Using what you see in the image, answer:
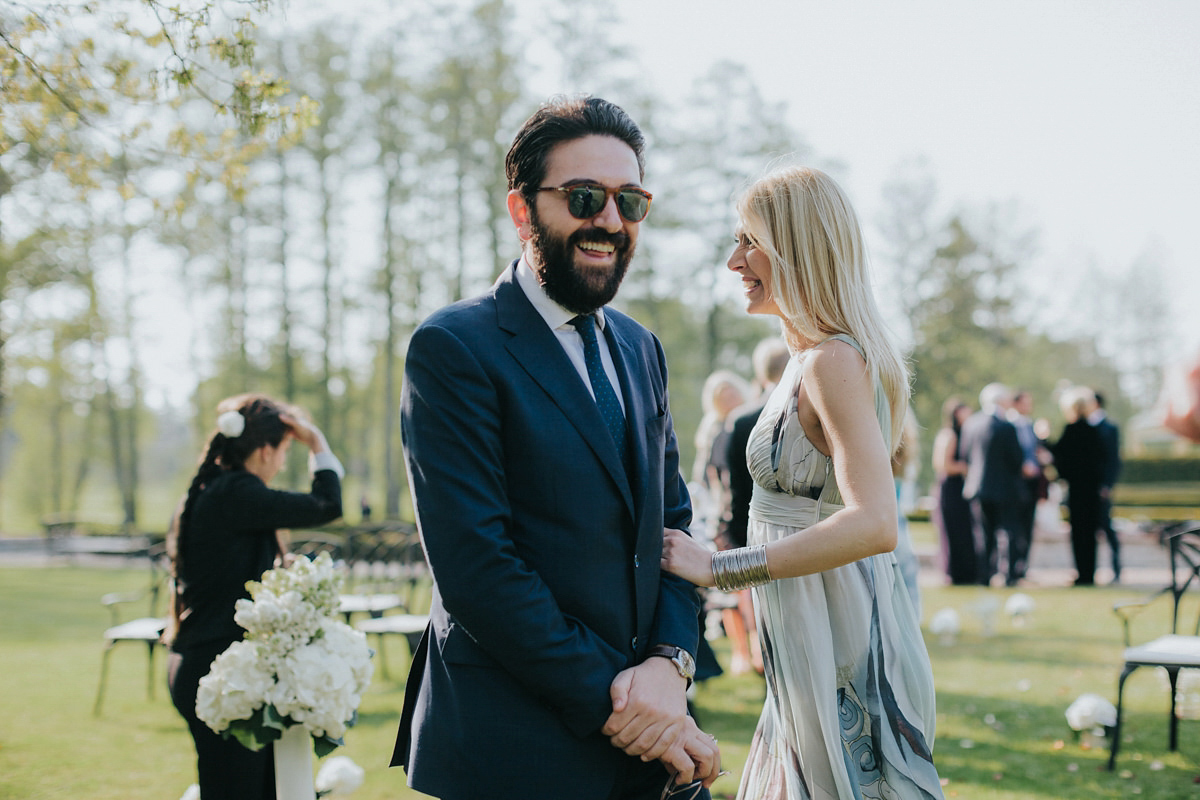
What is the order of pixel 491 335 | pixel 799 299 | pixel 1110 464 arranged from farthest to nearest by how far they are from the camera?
1. pixel 1110 464
2. pixel 799 299
3. pixel 491 335

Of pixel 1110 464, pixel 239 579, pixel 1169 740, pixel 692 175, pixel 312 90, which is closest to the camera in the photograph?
pixel 239 579

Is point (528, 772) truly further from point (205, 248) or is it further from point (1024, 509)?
point (205, 248)

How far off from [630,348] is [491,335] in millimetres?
465

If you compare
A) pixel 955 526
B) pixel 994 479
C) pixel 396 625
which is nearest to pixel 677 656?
pixel 396 625

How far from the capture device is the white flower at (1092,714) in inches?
215

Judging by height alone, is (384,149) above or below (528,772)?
above

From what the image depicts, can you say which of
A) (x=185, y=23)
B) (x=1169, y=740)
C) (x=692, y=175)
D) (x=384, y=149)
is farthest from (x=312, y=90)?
(x=1169, y=740)

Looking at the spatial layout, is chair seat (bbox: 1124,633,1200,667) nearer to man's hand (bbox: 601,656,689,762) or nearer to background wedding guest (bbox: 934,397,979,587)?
man's hand (bbox: 601,656,689,762)

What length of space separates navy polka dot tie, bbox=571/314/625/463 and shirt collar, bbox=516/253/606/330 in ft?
0.13

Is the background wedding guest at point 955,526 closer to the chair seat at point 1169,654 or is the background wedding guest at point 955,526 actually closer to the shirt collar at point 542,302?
the chair seat at point 1169,654

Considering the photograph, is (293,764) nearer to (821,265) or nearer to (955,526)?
(821,265)

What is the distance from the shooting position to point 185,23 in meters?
3.79

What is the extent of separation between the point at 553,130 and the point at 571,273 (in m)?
0.35

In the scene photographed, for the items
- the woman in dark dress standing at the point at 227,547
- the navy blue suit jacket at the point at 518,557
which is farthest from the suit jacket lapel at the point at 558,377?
the woman in dark dress standing at the point at 227,547
